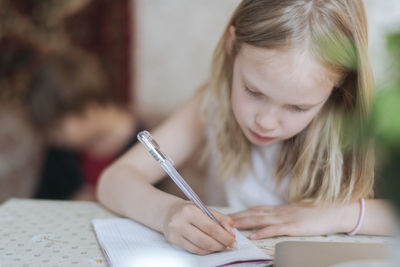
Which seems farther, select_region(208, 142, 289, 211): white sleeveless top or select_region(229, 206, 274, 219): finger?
select_region(208, 142, 289, 211): white sleeveless top

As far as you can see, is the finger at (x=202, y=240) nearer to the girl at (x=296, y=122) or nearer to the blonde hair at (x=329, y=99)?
the girl at (x=296, y=122)

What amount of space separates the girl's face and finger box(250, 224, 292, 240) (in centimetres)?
15

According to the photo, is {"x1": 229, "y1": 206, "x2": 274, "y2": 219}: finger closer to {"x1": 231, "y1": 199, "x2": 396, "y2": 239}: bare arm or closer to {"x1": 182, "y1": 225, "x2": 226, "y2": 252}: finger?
{"x1": 231, "y1": 199, "x2": 396, "y2": 239}: bare arm

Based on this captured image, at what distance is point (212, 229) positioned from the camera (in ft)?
1.92

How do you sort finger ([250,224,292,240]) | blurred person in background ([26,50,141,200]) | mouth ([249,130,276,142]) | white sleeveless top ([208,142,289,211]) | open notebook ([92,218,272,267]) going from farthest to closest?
blurred person in background ([26,50,141,200])
white sleeveless top ([208,142,289,211])
mouth ([249,130,276,142])
finger ([250,224,292,240])
open notebook ([92,218,272,267])

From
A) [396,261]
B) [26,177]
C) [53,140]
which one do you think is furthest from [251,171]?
[26,177]

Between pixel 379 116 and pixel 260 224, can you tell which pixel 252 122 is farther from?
pixel 379 116

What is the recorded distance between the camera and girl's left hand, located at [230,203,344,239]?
0.67 m

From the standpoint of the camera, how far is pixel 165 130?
3.23 feet

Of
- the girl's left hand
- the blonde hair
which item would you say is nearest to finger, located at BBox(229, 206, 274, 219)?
the girl's left hand

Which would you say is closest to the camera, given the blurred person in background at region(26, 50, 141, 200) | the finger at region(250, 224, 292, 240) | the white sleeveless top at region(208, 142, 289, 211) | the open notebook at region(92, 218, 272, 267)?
the open notebook at region(92, 218, 272, 267)

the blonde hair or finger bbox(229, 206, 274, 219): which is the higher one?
the blonde hair

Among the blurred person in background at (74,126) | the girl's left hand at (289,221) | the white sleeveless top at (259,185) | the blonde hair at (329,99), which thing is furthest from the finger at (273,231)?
the blurred person in background at (74,126)

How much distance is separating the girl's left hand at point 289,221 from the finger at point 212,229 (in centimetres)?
8
